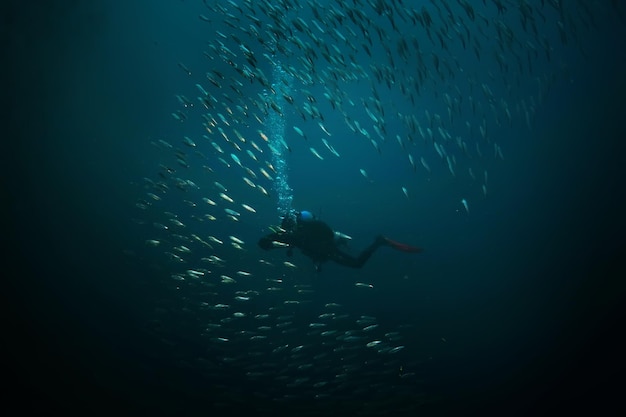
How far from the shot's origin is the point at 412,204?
1870 cm

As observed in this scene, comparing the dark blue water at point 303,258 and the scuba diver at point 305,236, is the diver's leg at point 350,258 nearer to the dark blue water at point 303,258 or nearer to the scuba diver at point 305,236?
the scuba diver at point 305,236

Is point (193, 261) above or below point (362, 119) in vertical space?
below

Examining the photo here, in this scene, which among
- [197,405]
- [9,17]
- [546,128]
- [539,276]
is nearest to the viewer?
[9,17]

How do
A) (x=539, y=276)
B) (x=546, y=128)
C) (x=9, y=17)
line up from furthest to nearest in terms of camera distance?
(x=539, y=276) < (x=546, y=128) < (x=9, y=17)

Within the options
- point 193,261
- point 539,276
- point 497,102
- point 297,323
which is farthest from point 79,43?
point 539,276

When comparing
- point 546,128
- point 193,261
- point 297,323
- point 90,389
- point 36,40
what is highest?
point 36,40

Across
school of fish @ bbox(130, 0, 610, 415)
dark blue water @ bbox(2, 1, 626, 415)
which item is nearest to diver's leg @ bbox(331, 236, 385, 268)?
school of fish @ bbox(130, 0, 610, 415)

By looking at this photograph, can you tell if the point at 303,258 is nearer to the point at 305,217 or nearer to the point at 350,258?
the point at 350,258

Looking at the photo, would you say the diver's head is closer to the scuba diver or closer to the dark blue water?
the scuba diver

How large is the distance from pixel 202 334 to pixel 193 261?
187 inches

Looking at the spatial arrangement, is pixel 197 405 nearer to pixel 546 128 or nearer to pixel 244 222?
pixel 244 222

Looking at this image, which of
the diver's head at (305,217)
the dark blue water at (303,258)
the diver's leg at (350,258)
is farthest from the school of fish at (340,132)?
the diver's head at (305,217)

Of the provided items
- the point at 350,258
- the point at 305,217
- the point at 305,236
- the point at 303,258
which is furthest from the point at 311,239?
the point at 303,258

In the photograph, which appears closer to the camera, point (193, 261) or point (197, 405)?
point (197, 405)
